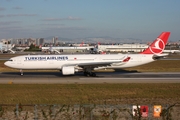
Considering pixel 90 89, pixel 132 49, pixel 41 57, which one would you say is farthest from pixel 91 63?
pixel 132 49

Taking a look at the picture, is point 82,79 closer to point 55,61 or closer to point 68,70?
point 68,70

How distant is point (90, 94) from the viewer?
25.9 meters

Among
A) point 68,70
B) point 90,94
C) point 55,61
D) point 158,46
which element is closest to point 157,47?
point 158,46

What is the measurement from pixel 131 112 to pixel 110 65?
21.6 metres

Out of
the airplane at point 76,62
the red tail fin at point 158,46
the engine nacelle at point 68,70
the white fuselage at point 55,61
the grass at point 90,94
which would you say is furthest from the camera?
the red tail fin at point 158,46

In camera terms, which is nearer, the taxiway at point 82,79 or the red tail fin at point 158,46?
the taxiway at point 82,79

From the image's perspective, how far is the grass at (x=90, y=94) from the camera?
930 inches

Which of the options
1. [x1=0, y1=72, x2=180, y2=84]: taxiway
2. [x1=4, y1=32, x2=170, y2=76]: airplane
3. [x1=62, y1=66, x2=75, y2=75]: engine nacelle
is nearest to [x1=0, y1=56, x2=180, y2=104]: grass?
[x1=0, y1=72, x2=180, y2=84]: taxiway

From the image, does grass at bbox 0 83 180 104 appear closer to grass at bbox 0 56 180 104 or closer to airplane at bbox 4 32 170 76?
grass at bbox 0 56 180 104

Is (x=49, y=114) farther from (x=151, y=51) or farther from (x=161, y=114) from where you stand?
(x=151, y=51)

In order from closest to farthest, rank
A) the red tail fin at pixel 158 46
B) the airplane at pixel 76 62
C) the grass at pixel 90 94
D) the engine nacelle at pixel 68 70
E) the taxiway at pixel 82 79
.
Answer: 1. the grass at pixel 90 94
2. the taxiway at pixel 82 79
3. the engine nacelle at pixel 68 70
4. the airplane at pixel 76 62
5. the red tail fin at pixel 158 46

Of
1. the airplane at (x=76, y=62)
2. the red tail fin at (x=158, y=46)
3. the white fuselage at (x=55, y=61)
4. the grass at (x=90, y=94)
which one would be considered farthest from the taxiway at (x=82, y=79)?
the red tail fin at (x=158, y=46)

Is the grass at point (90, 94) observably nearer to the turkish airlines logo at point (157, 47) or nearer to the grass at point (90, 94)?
the grass at point (90, 94)

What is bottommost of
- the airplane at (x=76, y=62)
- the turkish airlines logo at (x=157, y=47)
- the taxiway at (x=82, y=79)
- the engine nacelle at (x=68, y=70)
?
the taxiway at (x=82, y=79)
